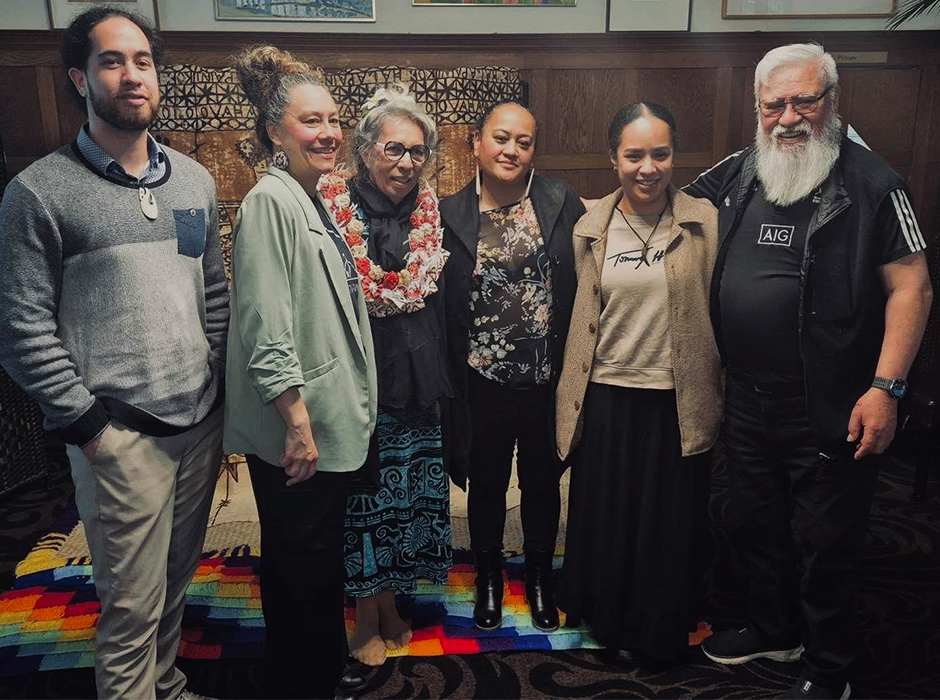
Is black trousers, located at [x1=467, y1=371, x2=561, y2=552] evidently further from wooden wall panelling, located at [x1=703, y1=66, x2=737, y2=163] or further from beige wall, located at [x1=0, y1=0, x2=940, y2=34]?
wooden wall panelling, located at [x1=703, y1=66, x2=737, y2=163]

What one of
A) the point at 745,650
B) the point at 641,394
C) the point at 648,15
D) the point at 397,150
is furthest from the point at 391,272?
the point at 648,15

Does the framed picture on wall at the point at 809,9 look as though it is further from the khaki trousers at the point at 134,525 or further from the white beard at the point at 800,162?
the khaki trousers at the point at 134,525

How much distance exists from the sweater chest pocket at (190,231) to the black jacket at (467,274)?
2.32ft

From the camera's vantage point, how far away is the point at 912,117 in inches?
155

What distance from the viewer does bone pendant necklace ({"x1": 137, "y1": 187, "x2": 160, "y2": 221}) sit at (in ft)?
5.28

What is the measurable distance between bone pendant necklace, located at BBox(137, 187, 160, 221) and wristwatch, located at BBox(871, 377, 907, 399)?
1.75 m

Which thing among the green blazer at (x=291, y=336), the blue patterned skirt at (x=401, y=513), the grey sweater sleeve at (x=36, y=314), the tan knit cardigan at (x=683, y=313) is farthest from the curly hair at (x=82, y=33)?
the tan knit cardigan at (x=683, y=313)

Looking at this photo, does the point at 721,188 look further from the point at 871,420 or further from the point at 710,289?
the point at 871,420

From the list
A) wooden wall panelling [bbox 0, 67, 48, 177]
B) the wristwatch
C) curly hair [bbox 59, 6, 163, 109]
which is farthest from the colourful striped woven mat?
wooden wall panelling [bbox 0, 67, 48, 177]

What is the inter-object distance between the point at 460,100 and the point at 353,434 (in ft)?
7.40

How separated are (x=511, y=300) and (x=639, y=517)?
73 centimetres

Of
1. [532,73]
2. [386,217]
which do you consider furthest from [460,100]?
[386,217]

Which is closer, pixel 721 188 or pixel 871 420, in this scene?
pixel 871 420

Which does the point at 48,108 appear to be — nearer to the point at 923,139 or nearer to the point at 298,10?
the point at 298,10
